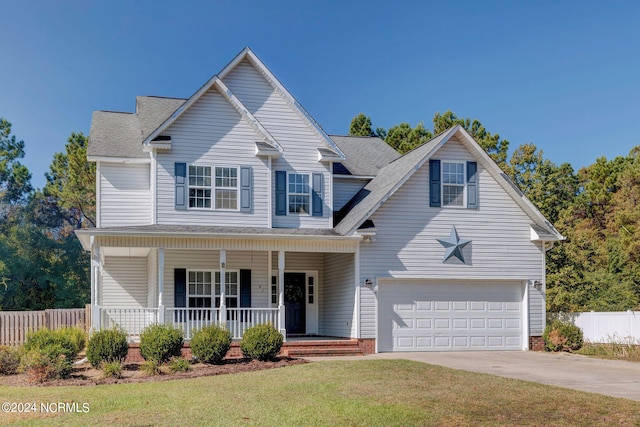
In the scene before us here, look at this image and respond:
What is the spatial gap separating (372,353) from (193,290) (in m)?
6.01

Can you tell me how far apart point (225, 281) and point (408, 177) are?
6741mm

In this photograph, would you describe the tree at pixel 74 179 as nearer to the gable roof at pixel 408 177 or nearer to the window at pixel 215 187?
the window at pixel 215 187

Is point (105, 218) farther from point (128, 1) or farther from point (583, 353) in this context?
point (583, 353)

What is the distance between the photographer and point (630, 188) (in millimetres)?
42094

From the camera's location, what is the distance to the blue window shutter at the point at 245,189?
21953 mm

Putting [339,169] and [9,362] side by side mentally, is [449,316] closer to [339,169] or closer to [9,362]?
[339,169]

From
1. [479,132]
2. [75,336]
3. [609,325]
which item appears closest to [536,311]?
[609,325]

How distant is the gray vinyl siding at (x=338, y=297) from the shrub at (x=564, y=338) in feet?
20.8

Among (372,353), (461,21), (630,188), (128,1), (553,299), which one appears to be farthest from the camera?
(630,188)

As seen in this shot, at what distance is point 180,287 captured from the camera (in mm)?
22391

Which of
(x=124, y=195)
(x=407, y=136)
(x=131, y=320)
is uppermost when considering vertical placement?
(x=407, y=136)

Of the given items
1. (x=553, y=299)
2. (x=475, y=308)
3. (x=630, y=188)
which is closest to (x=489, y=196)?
(x=475, y=308)

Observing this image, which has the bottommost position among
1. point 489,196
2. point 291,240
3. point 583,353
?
point 583,353

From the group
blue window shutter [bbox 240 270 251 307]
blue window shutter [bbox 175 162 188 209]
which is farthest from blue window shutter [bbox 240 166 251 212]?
blue window shutter [bbox 240 270 251 307]
